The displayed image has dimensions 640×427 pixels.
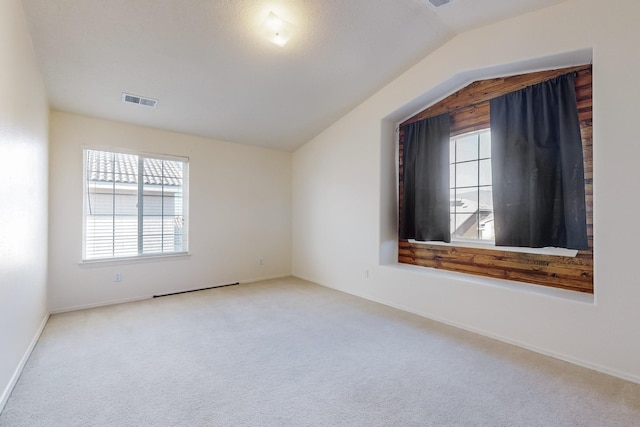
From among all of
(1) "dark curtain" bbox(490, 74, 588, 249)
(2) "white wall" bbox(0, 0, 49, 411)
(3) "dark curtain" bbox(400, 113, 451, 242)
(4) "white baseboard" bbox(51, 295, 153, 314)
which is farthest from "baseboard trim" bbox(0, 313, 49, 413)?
(1) "dark curtain" bbox(490, 74, 588, 249)

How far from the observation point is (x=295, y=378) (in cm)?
219

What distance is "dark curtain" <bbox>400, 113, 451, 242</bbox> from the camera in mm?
3686

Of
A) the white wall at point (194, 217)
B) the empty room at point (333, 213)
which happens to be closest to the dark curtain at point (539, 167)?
the empty room at point (333, 213)

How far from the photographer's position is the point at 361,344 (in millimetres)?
2764

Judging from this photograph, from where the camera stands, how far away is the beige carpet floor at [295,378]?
178 cm

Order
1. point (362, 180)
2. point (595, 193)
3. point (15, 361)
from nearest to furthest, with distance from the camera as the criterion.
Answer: point (15, 361) < point (595, 193) < point (362, 180)

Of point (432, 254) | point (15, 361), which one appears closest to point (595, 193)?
point (432, 254)

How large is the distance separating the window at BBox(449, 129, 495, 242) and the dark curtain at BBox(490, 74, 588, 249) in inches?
12.6

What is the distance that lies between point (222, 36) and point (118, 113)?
6.43 ft

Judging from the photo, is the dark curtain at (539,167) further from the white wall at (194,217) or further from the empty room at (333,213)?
the white wall at (194,217)

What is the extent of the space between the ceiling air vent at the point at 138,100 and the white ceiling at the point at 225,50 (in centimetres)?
9

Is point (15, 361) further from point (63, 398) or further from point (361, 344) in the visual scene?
point (361, 344)

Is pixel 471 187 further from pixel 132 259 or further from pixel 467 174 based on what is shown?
pixel 132 259

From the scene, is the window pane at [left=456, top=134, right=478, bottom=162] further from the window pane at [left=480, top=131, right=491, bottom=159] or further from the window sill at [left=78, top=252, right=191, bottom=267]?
the window sill at [left=78, top=252, right=191, bottom=267]
